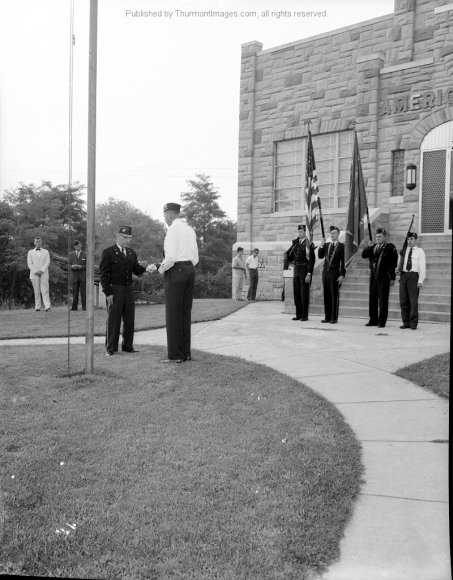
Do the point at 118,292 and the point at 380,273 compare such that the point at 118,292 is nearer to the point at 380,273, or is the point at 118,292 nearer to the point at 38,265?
the point at 38,265

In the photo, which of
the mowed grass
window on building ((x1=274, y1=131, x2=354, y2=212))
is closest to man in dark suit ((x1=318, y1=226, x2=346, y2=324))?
window on building ((x1=274, y1=131, x2=354, y2=212))

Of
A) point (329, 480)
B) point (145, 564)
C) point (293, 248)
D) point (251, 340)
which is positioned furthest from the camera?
point (293, 248)

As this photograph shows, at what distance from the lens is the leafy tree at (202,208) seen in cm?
229

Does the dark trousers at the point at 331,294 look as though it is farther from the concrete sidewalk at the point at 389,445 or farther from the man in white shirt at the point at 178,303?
the man in white shirt at the point at 178,303

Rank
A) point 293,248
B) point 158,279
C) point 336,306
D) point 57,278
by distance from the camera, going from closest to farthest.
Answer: point 57,278
point 158,279
point 336,306
point 293,248

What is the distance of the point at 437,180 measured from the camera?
1.88m

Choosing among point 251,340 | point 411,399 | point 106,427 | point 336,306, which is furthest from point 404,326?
point 106,427

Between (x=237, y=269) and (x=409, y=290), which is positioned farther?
(x=409, y=290)

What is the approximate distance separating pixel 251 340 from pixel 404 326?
1.57 metres

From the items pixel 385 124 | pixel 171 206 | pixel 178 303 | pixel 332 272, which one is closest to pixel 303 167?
pixel 178 303

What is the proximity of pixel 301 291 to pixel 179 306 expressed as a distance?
9.26ft

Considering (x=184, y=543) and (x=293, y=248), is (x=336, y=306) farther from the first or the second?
(x=184, y=543)

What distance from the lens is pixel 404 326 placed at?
5508 millimetres

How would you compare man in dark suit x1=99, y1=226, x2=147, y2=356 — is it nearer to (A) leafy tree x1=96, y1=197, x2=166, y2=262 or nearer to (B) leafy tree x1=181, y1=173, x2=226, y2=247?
(A) leafy tree x1=96, y1=197, x2=166, y2=262
